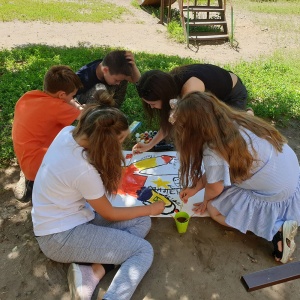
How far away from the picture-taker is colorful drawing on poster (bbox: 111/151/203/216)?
108 inches

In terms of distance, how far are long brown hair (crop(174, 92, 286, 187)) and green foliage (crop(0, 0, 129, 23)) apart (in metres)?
8.10

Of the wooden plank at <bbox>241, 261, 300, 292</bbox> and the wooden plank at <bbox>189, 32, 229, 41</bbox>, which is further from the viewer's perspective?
the wooden plank at <bbox>189, 32, 229, 41</bbox>

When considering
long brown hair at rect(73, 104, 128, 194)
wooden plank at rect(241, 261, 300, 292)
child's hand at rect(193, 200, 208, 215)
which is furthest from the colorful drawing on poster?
wooden plank at rect(241, 261, 300, 292)

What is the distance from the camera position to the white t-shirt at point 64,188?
1.97 meters

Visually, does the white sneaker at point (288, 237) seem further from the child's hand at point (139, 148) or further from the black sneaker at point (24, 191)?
the black sneaker at point (24, 191)

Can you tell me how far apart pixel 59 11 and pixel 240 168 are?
941 cm

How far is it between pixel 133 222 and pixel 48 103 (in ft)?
3.89

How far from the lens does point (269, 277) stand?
53.5 inches

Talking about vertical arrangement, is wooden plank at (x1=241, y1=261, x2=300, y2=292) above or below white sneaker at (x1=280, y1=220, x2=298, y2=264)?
above

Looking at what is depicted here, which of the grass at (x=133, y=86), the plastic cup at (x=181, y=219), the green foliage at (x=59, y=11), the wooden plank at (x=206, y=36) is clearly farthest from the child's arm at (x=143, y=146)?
the green foliage at (x=59, y=11)

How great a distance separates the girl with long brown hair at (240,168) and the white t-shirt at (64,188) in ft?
2.06

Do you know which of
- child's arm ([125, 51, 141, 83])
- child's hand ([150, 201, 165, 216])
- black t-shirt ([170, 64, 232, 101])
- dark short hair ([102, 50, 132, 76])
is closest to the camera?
child's hand ([150, 201, 165, 216])

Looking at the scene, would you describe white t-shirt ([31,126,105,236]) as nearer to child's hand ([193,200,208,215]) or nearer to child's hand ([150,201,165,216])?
child's hand ([150,201,165,216])

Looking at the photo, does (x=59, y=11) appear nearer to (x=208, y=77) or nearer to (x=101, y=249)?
(x=208, y=77)
